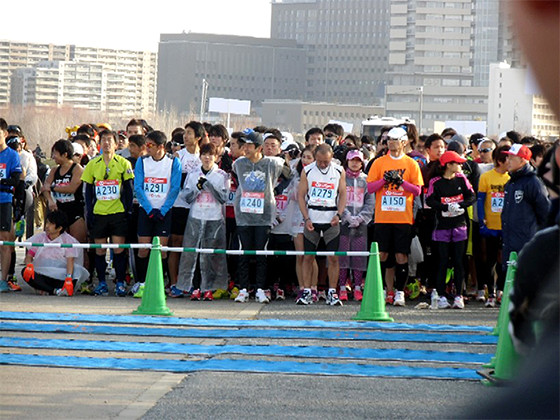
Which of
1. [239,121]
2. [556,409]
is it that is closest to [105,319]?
[556,409]

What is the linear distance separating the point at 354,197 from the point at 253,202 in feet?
4.18

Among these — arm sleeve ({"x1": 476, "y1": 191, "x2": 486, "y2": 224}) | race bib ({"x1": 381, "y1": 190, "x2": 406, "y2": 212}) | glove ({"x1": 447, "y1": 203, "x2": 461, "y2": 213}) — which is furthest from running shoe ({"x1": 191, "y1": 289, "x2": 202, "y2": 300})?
arm sleeve ({"x1": 476, "y1": 191, "x2": 486, "y2": 224})

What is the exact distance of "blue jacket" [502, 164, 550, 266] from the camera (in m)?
11.9

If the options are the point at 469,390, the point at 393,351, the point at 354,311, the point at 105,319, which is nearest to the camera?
the point at 469,390

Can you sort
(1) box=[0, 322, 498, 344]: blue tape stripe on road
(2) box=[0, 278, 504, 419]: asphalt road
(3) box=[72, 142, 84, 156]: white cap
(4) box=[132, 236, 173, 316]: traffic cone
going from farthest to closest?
(3) box=[72, 142, 84, 156]: white cap, (4) box=[132, 236, 173, 316]: traffic cone, (1) box=[0, 322, 498, 344]: blue tape stripe on road, (2) box=[0, 278, 504, 419]: asphalt road

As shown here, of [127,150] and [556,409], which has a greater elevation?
[127,150]

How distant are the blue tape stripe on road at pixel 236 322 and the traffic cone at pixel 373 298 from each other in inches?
8.8

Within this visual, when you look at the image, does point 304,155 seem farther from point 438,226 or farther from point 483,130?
point 483,130

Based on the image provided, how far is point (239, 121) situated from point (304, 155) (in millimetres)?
169922

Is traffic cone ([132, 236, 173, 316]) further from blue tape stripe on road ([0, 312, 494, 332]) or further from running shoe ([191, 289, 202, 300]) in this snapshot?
running shoe ([191, 289, 202, 300])

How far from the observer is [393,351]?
9273 mm

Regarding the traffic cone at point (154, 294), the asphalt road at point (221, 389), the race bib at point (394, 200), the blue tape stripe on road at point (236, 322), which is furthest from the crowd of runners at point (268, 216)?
the asphalt road at point (221, 389)

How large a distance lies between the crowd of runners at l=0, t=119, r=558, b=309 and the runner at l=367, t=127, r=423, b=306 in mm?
14

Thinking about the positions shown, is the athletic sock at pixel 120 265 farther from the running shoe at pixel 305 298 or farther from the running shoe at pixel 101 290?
the running shoe at pixel 305 298
